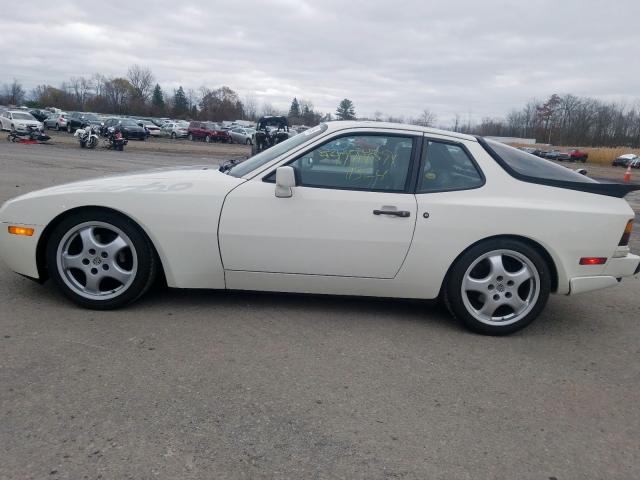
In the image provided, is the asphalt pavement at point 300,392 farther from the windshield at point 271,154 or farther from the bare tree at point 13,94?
the bare tree at point 13,94

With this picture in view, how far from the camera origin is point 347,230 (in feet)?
12.4

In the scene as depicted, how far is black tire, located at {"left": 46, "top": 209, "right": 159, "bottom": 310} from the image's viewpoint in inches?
150

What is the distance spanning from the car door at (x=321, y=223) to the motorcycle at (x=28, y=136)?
28.3m

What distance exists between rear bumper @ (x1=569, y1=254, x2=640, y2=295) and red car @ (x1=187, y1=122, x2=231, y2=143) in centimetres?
4215

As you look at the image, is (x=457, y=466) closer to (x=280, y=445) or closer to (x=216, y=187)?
(x=280, y=445)

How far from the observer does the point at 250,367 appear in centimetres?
315

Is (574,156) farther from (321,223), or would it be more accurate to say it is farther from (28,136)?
(321,223)

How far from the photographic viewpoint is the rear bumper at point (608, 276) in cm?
396

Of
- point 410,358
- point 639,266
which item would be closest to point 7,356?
point 410,358

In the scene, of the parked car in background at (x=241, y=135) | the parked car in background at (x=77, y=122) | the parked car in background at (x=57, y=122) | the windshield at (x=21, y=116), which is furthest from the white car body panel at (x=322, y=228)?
the parked car in background at (x=57, y=122)

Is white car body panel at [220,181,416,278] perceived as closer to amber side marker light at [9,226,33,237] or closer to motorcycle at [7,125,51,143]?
amber side marker light at [9,226,33,237]

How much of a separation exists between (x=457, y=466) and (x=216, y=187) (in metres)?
2.45

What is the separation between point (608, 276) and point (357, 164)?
2075 mm

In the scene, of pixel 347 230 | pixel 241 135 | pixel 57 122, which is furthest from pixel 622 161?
pixel 347 230
